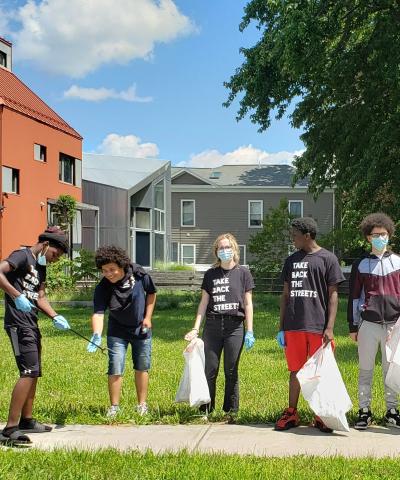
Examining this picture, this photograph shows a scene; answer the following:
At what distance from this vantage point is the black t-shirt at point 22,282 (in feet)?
19.3

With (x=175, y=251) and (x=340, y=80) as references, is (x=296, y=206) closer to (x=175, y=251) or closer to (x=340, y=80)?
(x=175, y=251)

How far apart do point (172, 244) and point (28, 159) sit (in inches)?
636

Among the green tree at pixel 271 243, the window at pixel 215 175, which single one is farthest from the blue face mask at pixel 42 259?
the window at pixel 215 175

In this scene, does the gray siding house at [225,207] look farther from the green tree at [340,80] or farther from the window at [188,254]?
the green tree at [340,80]

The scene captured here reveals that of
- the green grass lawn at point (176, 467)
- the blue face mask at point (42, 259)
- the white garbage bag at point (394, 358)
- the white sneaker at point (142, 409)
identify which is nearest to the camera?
the green grass lawn at point (176, 467)

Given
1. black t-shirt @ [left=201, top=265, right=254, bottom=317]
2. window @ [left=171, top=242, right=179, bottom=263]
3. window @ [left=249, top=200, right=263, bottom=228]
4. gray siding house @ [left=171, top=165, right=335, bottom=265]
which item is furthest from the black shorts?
window @ [left=171, top=242, right=179, bottom=263]

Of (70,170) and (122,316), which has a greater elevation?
(70,170)

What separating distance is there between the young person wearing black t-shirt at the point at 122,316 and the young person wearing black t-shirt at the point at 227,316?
0.52 meters

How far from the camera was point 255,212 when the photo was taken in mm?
41875

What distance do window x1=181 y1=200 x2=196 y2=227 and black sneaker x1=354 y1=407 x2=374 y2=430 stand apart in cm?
3636

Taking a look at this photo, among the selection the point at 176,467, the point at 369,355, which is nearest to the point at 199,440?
the point at 176,467

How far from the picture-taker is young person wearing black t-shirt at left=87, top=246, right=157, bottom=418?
652 cm

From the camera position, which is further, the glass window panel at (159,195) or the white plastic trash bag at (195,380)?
the glass window panel at (159,195)

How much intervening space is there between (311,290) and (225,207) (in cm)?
3589
